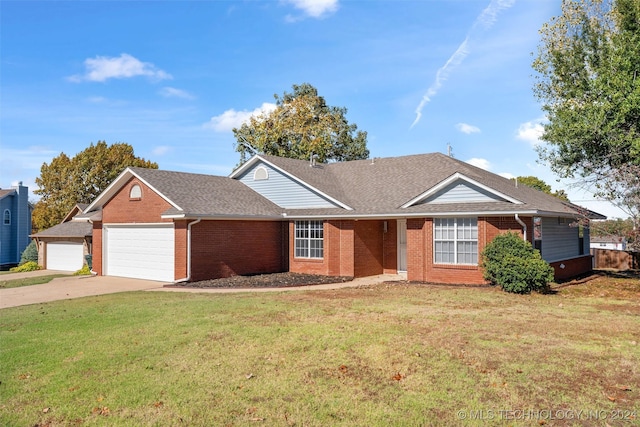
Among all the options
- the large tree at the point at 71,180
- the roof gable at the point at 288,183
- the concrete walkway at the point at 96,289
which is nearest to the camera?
the concrete walkway at the point at 96,289

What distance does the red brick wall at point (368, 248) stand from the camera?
19891 millimetres

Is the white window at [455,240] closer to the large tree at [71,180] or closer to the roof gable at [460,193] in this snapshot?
the roof gable at [460,193]

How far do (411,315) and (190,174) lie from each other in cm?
1602

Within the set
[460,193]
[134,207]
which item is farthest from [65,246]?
[460,193]

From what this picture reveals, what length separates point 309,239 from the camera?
21141 millimetres

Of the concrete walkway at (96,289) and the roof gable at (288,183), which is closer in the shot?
the concrete walkway at (96,289)

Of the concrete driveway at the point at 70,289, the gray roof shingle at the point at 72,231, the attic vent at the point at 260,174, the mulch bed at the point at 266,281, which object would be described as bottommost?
the concrete driveway at the point at 70,289

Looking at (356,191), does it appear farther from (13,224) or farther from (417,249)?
(13,224)

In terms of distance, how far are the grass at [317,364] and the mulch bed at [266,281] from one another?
509cm

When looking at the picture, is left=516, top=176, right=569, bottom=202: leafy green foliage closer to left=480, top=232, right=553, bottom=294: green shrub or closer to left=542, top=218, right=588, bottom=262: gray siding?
left=542, top=218, right=588, bottom=262: gray siding

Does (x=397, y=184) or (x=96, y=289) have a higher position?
(x=397, y=184)

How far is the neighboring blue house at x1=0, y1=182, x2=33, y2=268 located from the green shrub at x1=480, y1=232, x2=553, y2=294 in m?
39.3

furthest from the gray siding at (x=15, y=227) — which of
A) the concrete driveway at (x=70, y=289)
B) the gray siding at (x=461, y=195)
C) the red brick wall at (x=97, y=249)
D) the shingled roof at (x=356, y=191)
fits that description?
the gray siding at (x=461, y=195)

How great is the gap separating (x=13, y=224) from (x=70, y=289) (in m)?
27.4
